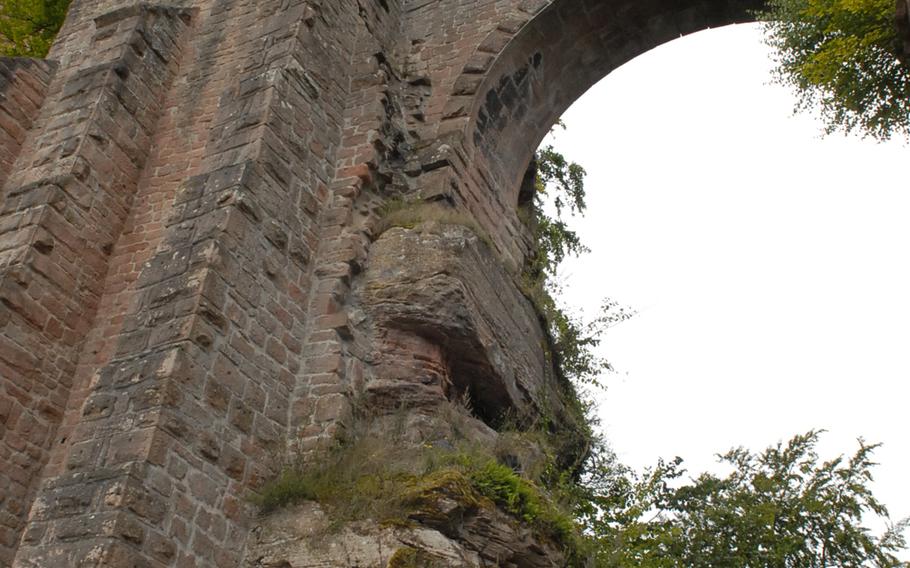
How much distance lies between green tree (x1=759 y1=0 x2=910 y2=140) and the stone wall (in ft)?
3.92

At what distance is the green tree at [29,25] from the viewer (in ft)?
40.4

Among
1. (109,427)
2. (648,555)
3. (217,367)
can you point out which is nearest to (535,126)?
(648,555)

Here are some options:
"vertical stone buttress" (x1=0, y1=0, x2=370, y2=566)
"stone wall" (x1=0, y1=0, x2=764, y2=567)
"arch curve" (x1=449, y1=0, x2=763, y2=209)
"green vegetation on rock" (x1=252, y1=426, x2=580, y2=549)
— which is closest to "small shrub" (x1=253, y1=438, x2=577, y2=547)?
"green vegetation on rock" (x1=252, y1=426, x2=580, y2=549)

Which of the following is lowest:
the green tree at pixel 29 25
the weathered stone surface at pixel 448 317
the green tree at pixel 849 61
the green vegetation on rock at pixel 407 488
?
the green vegetation on rock at pixel 407 488

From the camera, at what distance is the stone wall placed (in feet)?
18.7

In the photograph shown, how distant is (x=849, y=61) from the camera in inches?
362

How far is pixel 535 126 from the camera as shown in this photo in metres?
11.0

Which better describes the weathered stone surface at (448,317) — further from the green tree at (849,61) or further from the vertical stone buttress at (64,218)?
the green tree at (849,61)

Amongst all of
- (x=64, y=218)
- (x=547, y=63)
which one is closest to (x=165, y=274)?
(x=64, y=218)

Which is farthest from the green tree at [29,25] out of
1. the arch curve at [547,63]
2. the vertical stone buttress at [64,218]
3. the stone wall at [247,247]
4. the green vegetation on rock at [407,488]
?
the green vegetation on rock at [407,488]

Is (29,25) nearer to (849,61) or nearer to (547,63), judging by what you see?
(547,63)

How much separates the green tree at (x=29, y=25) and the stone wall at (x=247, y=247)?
1.94 metres

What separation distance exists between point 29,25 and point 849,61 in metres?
11.0

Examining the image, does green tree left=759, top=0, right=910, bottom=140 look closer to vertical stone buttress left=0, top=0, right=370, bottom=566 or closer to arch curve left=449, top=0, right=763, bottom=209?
arch curve left=449, top=0, right=763, bottom=209
